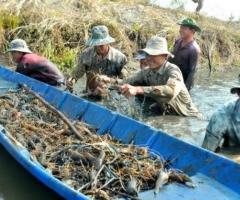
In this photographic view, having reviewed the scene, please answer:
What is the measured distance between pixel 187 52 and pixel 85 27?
5.83 m

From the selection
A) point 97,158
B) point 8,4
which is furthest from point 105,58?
point 8,4

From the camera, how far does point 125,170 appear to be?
5.34 m

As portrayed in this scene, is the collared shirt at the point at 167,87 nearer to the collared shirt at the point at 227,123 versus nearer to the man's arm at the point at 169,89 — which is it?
the man's arm at the point at 169,89

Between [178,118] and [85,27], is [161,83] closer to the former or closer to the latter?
[178,118]

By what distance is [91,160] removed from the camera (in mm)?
5410

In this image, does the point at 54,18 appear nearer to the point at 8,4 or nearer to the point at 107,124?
the point at 8,4

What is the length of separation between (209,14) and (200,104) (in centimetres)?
1070

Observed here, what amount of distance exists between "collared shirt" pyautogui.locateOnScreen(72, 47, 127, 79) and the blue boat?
1.44 metres

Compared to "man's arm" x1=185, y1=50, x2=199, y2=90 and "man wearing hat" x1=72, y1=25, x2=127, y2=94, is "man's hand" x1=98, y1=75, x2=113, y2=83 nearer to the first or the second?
"man wearing hat" x1=72, y1=25, x2=127, y2=94

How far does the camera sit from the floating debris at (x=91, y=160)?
16.7ft

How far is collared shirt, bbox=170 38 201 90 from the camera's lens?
8758mm

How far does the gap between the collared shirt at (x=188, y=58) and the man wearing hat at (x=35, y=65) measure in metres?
2.12

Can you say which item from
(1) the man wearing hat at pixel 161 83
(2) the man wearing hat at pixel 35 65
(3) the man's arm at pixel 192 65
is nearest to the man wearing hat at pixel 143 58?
(1) the man wearing hat at pixel 161 83

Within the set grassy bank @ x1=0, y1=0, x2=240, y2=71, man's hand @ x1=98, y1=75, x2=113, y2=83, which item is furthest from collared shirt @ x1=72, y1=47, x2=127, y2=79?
grassy bank @ x1=0, y1=0, x2=240, y2=71
